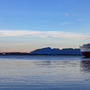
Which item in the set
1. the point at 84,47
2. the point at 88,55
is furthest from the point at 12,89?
the point at 84,47

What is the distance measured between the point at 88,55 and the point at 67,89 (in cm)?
10274

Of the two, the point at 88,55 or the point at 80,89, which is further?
the point at 88,55

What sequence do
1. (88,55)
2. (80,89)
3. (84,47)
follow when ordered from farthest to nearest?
1. (84,47)
2. (88,55)
3. (80,89)

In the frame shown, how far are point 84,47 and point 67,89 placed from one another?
11255 centimetres

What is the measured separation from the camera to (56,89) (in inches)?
406

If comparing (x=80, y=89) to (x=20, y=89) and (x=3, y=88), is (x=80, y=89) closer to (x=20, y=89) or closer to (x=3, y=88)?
(x=20, y=89)

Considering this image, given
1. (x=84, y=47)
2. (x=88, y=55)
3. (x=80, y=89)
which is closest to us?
(x=80, y=89)

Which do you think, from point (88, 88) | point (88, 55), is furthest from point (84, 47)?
point (88, 88)

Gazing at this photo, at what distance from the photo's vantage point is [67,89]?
1033 cm

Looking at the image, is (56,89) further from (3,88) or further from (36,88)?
(3,88)

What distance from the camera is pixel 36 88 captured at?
10.6 meters

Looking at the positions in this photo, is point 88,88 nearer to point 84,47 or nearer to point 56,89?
point 56,89

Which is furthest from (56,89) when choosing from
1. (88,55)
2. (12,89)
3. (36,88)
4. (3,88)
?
(88,55)

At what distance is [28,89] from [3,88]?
174 centimetres
